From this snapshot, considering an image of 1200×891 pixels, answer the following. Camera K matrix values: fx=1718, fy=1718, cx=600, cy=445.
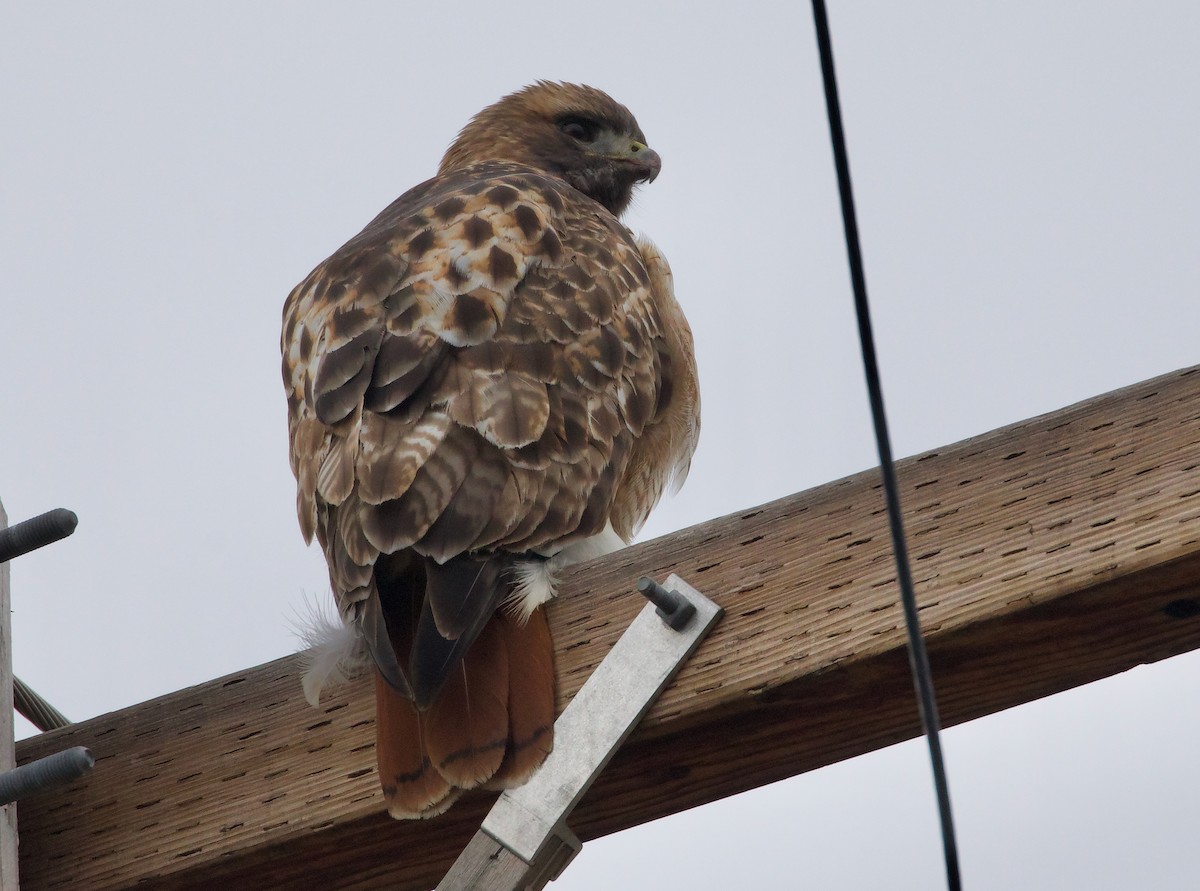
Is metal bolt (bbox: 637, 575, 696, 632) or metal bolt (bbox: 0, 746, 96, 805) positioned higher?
metal bolt (bbox: 637, 575, 696, 632)

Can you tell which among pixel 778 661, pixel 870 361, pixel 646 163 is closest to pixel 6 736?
pixel 778 661

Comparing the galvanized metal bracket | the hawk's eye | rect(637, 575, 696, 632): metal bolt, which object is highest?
the hawk's eye

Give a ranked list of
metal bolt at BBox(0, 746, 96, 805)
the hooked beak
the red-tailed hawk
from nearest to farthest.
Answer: metal bolt at BBox(0, 746, 96, 805), the red-tailed hawk, the hooked beak

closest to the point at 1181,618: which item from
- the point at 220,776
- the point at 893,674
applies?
the point at 893,674

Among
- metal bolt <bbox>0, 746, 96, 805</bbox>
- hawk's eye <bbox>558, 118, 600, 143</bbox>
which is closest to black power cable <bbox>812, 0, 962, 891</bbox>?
metal bolt <bbox>0, 746, 96, 805</bbox>

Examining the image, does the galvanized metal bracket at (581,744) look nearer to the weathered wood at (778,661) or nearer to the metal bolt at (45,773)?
the weathered wood at (778,661)

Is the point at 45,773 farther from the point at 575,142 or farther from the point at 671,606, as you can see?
the point at 575,142

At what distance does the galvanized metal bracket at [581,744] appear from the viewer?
2043 mm

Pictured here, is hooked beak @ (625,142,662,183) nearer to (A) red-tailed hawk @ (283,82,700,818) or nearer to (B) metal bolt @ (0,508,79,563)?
(A) red-tailed hawk @ (283,82,700,818)

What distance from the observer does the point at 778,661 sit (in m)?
2.13

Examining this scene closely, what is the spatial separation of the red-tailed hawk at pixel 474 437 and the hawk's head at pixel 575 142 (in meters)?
1.17

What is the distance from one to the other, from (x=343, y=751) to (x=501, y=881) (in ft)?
1.28

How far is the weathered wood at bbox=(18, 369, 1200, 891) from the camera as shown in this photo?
2.06 metres

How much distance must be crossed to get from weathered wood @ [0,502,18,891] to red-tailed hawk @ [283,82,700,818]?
0.43m
